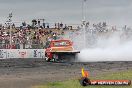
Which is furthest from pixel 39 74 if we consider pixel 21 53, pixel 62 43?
pixel 21 53

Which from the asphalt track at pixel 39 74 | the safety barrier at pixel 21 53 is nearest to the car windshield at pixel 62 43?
the asphalt track at pixel 39 74

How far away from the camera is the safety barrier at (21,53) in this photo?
1565 inches

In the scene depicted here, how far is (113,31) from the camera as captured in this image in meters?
43.8

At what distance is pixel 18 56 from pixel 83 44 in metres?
6.90

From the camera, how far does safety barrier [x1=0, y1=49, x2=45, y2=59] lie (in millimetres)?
39750

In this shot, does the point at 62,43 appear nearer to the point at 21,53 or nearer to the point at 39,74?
the point at 21,53

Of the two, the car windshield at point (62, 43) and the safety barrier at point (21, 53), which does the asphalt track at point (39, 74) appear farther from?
the safety barrier at point (21, 53)

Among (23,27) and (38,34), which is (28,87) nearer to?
(38,34)

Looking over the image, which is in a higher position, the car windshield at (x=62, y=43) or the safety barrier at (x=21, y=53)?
the car windshield at (x=62, y=43)

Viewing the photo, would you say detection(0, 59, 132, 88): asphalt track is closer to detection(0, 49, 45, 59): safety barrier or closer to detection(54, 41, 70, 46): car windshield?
detection(54, 41, 70, 46): car windshield

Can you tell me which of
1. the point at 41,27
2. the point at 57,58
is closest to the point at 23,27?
the point at 41,27

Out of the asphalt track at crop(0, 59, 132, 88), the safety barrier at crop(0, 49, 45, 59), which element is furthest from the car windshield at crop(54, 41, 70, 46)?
the safety barrier at crop(0, 49, 45, 59)

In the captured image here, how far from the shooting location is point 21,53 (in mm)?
40250

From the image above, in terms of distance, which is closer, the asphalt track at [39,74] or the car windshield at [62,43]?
the asphalt track at [39,74]
